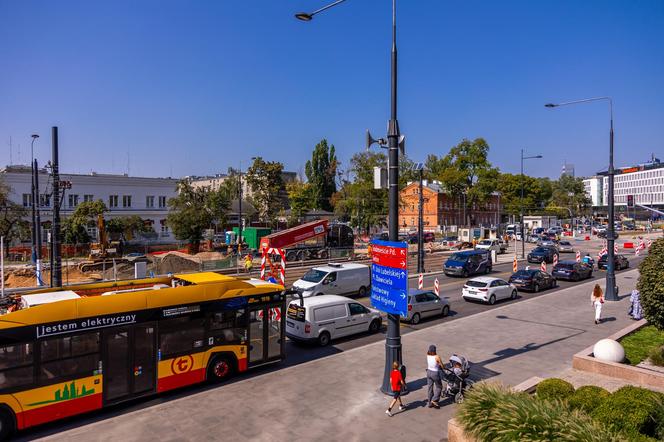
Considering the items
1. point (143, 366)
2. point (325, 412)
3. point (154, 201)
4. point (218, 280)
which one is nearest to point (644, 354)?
point (325, 412)

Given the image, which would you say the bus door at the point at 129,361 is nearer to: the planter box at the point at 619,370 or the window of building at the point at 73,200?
the planter box at the point at 619,370

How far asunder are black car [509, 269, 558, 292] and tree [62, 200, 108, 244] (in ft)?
132

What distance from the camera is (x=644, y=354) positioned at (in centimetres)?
1446

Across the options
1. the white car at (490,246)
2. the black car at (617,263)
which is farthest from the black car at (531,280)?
the white car at (490,246)

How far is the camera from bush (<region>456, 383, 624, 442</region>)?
696 cm

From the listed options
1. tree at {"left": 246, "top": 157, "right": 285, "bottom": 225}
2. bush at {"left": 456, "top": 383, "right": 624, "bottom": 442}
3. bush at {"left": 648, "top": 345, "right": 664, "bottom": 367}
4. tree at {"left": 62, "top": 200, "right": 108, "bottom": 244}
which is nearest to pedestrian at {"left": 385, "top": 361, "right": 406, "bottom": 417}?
bush at {"left": 456, "top": 383, "right": 624, "bottom": 442}

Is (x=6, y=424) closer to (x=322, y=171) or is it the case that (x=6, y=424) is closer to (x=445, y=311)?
(x=445, y=311)

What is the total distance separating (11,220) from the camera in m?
45.7

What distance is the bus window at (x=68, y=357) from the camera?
1002cm

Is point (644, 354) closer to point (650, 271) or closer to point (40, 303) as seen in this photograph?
point (650, 271)

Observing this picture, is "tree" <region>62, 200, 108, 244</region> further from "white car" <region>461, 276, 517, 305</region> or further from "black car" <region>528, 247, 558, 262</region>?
"black car" <region>528, 247, 558, 262</region>

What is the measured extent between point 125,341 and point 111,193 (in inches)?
2186

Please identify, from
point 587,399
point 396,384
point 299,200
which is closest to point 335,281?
point 396,384

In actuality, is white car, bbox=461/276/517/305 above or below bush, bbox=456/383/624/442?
below
